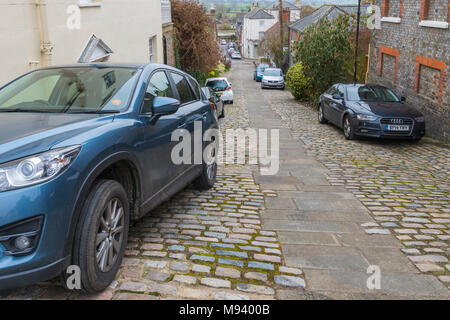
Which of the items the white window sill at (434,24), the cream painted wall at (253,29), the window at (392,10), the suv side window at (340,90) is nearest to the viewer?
the white window sill at (434,24)

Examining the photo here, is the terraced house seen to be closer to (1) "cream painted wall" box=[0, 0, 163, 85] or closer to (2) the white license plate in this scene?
(2) the white license plate

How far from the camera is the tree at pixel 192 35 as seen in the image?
25.5 meters

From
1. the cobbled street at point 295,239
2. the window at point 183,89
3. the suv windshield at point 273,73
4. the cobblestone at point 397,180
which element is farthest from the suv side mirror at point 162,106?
the suv windshield at point 273,73

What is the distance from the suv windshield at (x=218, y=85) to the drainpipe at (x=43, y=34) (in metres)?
15.0

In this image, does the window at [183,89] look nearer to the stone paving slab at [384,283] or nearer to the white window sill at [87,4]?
the stone paving slab at [384,283]

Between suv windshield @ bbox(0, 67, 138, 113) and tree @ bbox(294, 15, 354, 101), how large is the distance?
18739mm

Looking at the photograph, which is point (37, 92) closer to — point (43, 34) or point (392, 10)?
point (43, 34)

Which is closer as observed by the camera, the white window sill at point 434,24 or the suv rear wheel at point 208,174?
the suv rear wheel at point 208,174

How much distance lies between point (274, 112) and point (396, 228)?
15826 millimetres

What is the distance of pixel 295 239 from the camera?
4832 mm

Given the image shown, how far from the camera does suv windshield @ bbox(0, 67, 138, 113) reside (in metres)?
4.11

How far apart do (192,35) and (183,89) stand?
2114cm

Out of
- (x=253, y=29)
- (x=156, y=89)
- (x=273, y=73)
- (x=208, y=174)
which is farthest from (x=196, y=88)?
(x=253, y=29)
